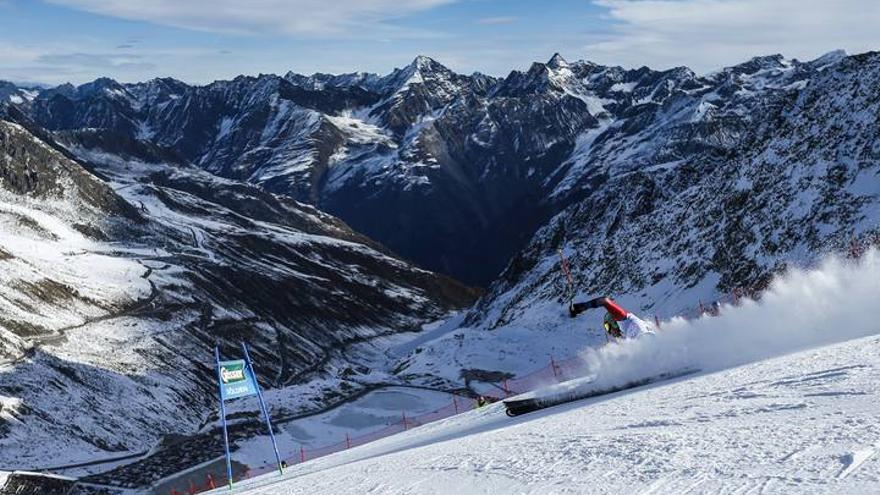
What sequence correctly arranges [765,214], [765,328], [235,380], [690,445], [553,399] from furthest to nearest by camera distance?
[765,214]
[235,380]
[553,399]
[765,328]
[690,445]

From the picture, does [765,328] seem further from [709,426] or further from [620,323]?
[709,426]

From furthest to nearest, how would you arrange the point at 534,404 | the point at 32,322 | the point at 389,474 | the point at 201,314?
the point at 201,314
the point at 32,322
the point at 534,404
the point at 389,474

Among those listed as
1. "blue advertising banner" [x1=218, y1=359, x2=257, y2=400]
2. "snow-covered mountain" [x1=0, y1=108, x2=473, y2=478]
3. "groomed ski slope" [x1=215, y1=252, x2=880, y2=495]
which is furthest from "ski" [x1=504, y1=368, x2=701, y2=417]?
"snow-covered mountain" [x1=0, y1=108, x2=473, y2=478]

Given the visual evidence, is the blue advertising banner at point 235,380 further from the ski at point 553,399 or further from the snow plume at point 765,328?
the snow plume at point 765,328

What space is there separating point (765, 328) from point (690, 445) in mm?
14854

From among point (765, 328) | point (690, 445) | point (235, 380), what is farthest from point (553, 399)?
point (690, 445)

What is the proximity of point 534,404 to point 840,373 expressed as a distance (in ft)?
42.5

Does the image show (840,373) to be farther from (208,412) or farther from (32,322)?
(32,322)

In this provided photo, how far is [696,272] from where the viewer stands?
90.8 m

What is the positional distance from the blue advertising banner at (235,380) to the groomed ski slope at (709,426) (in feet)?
11.0

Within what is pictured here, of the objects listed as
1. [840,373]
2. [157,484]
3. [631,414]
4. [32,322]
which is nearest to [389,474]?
[631,414]

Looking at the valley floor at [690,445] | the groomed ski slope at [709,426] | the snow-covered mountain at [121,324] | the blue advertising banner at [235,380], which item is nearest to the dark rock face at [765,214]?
the snow-covered mountain at [121,324]

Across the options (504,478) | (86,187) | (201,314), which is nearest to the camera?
(504,478)

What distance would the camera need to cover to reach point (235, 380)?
32.2 m
